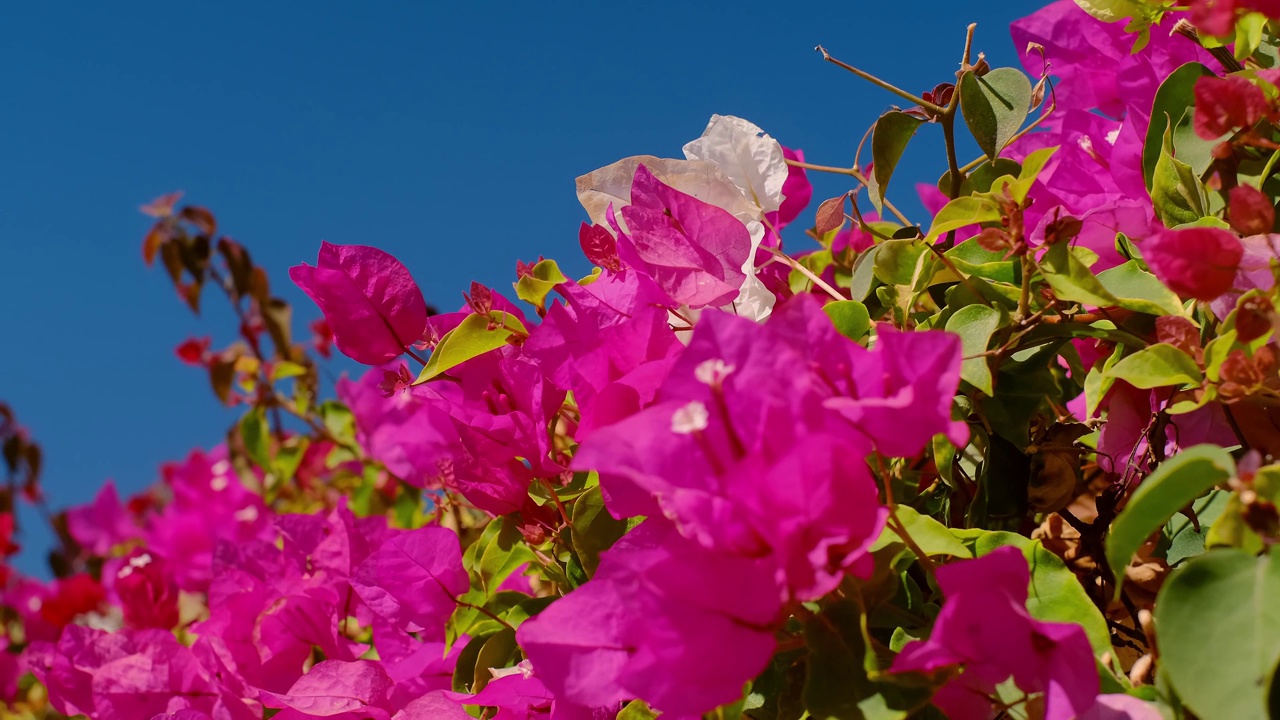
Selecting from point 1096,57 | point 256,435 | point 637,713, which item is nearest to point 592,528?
point 637,713

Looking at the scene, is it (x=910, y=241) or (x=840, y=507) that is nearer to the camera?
(x=840, y=507)

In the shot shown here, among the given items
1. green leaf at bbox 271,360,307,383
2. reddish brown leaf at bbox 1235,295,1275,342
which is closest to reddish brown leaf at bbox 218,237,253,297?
green leaf at bbox 271,360,307,383

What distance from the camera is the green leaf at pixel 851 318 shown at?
57 centimetres

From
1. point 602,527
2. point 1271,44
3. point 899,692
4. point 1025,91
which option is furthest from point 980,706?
point 1271,44

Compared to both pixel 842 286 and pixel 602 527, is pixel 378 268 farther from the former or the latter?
pixel 842 286

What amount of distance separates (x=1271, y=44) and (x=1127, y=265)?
0.27 m

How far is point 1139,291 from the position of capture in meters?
0.57

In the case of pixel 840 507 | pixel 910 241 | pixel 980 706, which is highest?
pixel 910 241

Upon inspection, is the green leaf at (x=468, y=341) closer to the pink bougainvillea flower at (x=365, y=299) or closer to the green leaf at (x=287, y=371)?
the pink bougainvillea flower at (x=365, y=299)

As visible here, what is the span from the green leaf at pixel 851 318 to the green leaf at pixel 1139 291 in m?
0.14

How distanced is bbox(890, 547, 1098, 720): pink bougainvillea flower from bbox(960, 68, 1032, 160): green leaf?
351 mm

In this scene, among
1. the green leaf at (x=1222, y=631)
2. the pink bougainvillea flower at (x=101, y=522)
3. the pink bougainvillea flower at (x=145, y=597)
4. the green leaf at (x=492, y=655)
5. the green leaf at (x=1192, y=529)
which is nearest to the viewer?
the green leaf at (x=1222, y=631)

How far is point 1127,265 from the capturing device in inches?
23.0

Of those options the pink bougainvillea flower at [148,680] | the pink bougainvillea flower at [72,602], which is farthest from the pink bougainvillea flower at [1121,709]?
the pink bougainvillea flower at [72,602]
